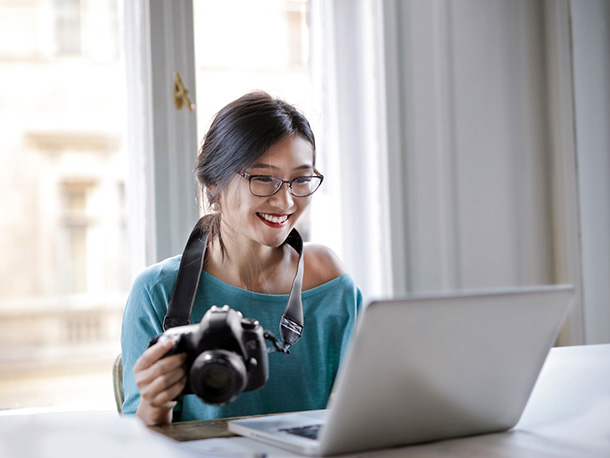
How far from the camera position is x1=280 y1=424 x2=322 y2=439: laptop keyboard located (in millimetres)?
734

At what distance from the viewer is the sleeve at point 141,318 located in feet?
4.05

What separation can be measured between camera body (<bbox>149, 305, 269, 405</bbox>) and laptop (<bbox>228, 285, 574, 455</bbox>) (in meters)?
0.06

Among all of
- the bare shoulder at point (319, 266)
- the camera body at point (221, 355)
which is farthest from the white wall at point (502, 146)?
the camera body at point (221, 355)

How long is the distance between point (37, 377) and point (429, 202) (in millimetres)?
1441

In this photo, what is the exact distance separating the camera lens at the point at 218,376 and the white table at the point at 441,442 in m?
0.05

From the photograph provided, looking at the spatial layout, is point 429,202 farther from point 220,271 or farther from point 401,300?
point 401,300

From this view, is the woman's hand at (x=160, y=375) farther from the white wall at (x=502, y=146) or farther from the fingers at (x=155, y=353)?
the white wall at (x=502, y=146)

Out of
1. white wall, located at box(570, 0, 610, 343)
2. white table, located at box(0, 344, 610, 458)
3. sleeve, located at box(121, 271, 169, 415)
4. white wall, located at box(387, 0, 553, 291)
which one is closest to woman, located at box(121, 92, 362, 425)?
sleeve, located at box(121, 271, 169, 415)

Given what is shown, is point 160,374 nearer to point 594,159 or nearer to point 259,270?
point 259,270

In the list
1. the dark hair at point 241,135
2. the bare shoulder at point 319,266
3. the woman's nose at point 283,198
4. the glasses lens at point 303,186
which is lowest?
the bare shoulder at point 319,266

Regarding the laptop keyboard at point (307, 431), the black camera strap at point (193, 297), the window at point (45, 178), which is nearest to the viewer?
the laptop keyboard at point (307, 431)

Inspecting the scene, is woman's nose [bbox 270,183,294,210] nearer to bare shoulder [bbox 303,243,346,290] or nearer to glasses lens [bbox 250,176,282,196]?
glasses lens [bbox 250,176,282,196]

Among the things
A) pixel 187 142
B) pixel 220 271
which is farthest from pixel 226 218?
pixel 187 142

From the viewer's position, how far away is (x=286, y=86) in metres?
2.27
